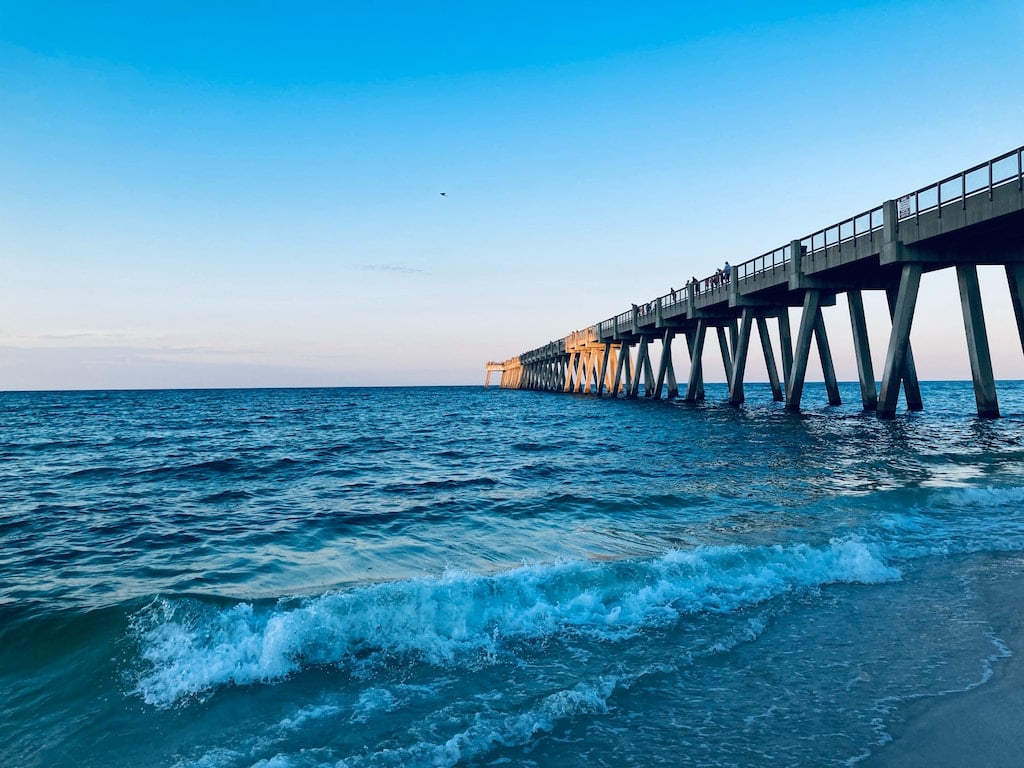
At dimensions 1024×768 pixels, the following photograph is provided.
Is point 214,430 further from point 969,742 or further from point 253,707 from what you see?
point 969,742

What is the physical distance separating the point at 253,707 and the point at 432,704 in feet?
4.40

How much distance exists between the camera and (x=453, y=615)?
5.96 metres

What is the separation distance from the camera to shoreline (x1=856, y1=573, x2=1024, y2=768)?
351cm

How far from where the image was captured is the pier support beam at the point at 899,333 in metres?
21.8

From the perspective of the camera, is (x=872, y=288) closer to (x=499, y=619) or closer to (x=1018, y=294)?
(x=1018, y=294)

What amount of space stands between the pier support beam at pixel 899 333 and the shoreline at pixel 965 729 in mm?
20863

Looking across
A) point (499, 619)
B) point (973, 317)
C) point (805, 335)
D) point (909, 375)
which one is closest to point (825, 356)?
point (909, 375)

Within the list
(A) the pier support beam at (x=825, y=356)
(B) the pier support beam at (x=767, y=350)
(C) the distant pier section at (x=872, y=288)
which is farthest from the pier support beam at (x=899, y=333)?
(B) the pier support beam at (x=767, y=350)

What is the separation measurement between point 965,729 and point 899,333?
22.8 meters

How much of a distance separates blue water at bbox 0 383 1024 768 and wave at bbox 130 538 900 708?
0.03 metres

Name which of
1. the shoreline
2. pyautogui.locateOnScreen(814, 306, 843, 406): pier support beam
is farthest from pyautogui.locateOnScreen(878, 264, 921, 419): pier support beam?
the shoreline

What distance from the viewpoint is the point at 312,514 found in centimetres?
1133

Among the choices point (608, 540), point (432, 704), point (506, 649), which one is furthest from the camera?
point (608, 540)

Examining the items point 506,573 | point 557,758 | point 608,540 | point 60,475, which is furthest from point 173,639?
point 60,475
